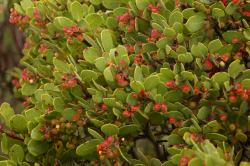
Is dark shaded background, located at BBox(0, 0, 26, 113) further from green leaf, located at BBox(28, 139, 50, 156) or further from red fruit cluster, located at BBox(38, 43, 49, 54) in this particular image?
green leaf, located at BBox(28, 139, 50, 156)

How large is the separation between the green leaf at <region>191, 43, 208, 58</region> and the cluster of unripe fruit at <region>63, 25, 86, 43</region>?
0.64m

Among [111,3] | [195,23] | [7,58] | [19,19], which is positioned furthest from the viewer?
[7,58]

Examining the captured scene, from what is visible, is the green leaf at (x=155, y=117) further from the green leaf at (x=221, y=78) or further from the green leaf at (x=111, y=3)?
the green leaf at (x=111, y=3)

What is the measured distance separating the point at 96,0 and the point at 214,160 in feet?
4.24

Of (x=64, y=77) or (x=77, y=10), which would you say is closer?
(x=64, y=77)

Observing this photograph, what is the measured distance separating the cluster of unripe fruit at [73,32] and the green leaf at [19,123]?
0.54 m

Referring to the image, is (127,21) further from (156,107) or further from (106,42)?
(156,107)

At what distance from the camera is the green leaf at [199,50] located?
128 cm

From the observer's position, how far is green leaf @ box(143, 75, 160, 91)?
120 centimetres

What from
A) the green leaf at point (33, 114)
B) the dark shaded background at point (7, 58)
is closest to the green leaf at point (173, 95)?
the green leaf at point (33, 114)

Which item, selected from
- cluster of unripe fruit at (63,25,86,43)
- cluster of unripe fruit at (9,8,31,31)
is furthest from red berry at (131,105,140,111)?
cluster of unripe fruit at (9,8,31,31)

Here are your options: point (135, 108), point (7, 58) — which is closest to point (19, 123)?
point (135, 108)

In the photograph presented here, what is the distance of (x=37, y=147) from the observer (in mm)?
1438

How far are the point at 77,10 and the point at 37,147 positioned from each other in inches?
32.7
